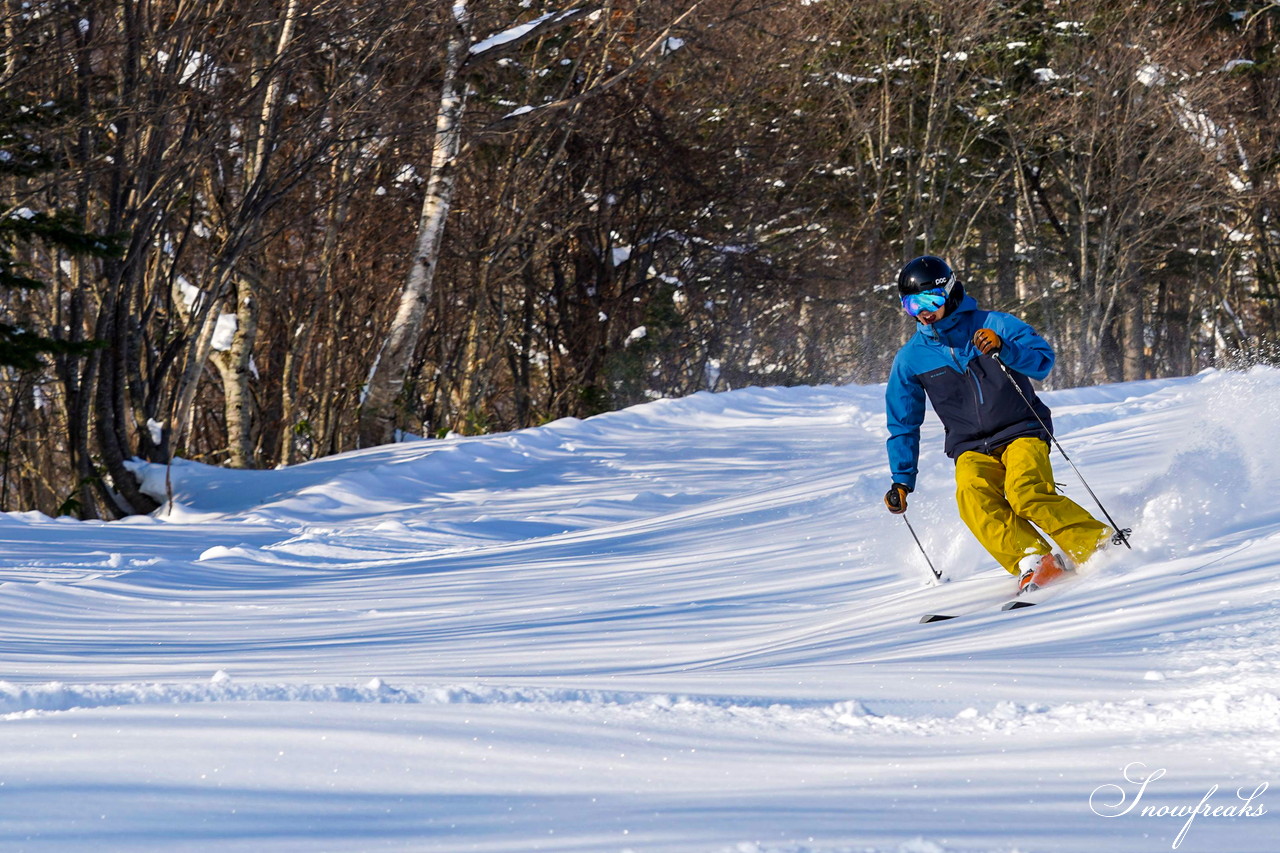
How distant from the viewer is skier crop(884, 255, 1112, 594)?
17.1 ft

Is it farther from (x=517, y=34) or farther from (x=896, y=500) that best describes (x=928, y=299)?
(x=517, y=34)

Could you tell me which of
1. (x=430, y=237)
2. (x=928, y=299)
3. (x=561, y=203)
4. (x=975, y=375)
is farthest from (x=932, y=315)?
(x=561, y=203)

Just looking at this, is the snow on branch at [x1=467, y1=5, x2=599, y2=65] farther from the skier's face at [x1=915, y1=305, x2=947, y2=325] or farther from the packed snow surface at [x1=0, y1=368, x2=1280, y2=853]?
the skier's face at [x1=915, y1=305, x2=947, y2=325]

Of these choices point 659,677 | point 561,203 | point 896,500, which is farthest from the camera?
point 561,203

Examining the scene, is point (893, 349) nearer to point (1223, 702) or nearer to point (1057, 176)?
point (1057, 176)

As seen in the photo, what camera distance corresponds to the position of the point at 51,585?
5.92m

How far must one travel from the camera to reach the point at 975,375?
5.49m

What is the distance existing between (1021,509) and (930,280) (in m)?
1.05

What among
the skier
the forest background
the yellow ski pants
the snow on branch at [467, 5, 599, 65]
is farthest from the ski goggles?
the snow on branch at [467, 5, 599, 65]

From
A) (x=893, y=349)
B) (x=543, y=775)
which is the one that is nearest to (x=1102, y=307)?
(x=893, y=349)

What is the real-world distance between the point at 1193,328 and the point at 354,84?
2715 cm

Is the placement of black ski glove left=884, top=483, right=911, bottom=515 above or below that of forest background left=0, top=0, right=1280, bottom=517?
below

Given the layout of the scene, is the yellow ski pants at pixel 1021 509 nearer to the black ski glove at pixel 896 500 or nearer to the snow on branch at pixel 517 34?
the black ski glove at pixel 896 500

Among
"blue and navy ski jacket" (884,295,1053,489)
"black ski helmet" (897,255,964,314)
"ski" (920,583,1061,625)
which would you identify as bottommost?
"ski" (920,583,1061,625)
